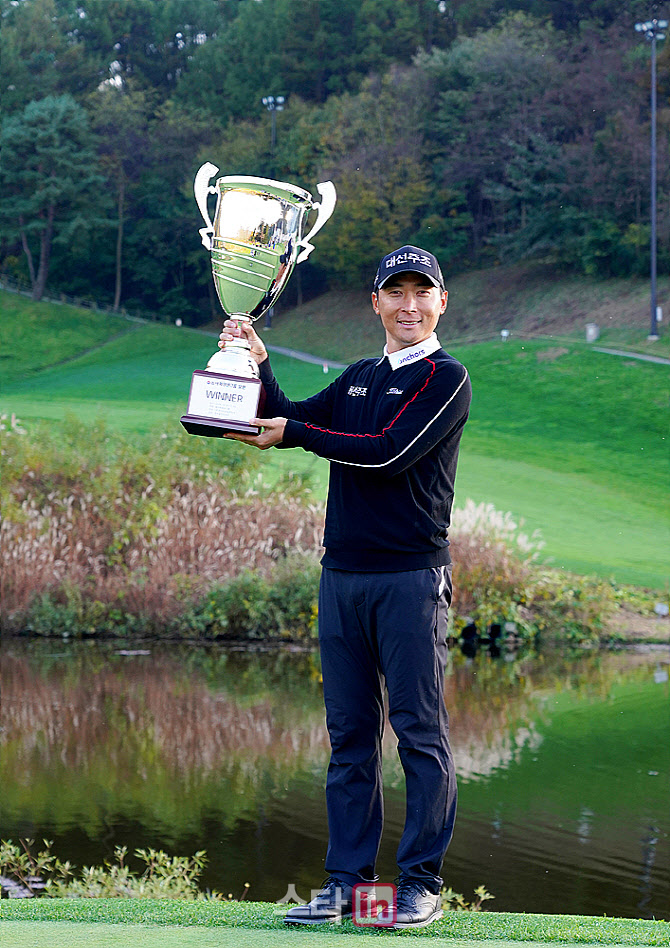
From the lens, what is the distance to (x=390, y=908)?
11.4 ft

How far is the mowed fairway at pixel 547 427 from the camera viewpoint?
52.4 feet

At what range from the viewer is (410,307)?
12.2ft

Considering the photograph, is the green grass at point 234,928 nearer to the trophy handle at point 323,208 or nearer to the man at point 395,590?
the man at point 395,590

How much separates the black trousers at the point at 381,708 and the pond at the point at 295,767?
2257mm

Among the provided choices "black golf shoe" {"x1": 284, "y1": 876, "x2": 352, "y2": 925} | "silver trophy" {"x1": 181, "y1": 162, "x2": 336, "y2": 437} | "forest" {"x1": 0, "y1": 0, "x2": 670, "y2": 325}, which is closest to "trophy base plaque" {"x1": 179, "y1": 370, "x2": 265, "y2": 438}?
"silver trophy" {"x1": 181, "y1": 162, "x2": 336, "y2": 437}

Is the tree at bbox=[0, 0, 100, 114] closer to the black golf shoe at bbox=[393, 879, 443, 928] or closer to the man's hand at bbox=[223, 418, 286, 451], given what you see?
the man's hand at bbox=[223, 418, 286, 451]

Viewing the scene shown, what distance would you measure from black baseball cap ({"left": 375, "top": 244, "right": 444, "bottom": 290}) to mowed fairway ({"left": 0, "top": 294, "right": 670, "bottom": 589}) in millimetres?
9482

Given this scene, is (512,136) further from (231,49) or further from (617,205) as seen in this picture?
(231,49)

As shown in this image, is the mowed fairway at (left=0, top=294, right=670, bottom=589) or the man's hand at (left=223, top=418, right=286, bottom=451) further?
the mowed fairway at (left=0, top=294, right=670, bottom=589)

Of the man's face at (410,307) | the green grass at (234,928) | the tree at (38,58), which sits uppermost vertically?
the tree at (38,58)

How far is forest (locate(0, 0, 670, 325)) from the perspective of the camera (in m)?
40.9

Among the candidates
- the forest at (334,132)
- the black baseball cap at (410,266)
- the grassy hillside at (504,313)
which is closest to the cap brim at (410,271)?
the black baseball cap at (410,266)

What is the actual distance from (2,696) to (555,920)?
720cm

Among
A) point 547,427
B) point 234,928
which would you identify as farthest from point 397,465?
point 547,427
